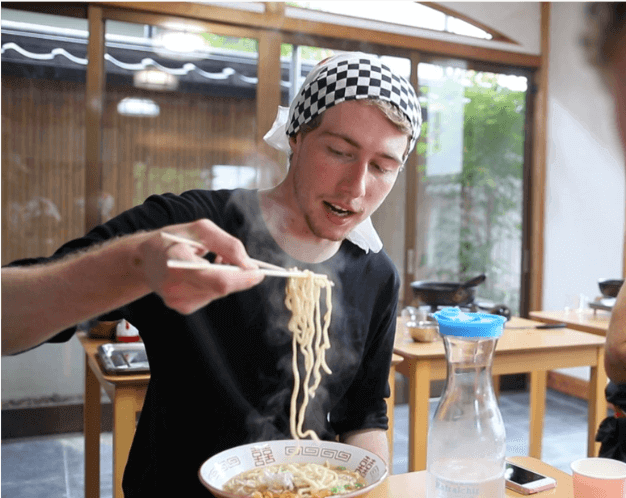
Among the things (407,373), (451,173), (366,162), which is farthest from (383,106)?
(451,173)

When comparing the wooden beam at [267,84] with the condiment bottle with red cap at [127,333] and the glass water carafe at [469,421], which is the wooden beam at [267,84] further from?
the glass water carafe at [469,421]

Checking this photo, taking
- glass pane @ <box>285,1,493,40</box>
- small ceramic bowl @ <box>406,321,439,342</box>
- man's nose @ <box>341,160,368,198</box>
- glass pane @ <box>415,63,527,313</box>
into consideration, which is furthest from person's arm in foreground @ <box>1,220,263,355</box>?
glass pane @ <box>415,63,527,313</box>

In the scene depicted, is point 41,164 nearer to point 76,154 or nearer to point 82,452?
point 76,154

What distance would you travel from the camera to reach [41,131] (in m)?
4.03

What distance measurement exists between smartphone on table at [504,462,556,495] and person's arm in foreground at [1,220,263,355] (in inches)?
30.6

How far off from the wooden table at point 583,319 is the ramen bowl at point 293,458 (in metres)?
2.93

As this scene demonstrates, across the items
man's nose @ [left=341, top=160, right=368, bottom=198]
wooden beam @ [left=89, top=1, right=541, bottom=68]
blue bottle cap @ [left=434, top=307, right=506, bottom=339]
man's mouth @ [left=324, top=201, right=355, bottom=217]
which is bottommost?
blue bottle cap @ [left=434, top=307, right=506, bottom=339]

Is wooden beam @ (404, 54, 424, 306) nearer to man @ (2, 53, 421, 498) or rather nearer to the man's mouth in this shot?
man @ (2, 53, 421, 498)

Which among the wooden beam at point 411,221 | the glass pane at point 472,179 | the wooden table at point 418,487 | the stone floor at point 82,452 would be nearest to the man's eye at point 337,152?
the wooden table at point 418,487

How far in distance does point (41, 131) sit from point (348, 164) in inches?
131

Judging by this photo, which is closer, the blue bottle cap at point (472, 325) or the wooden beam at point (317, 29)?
the blue bottle cap at point (472, 325)

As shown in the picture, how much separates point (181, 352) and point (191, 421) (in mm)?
177

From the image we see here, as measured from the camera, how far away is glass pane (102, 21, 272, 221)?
4191 mm

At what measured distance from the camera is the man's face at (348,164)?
4.62 feet
